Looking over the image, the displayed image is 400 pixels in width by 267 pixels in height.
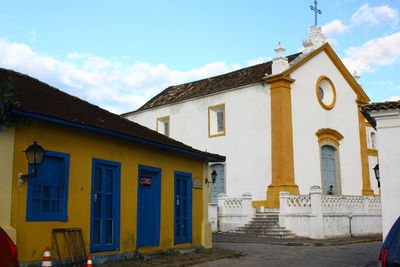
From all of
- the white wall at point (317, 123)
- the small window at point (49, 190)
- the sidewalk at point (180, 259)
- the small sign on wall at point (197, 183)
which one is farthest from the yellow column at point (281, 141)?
the small window at point (49, 190)

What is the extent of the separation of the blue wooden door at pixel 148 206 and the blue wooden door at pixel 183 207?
97 centimetres

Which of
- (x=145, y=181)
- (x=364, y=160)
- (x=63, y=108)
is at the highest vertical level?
(x=364, y=160)

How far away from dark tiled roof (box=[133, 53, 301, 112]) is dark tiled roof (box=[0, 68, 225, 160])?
12.0 metres

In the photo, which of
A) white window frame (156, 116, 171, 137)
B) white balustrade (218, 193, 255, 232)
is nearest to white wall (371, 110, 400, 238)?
white balustrade (218, 193, 255, 232)

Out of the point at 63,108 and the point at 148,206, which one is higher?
the point at 63,108

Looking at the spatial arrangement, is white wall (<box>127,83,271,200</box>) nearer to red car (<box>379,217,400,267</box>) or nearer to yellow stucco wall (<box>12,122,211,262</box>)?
yellow stucco wall (<box>12,122,211,262</box>)

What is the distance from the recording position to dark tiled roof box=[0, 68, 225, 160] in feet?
32.8

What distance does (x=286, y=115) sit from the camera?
75.7 feet

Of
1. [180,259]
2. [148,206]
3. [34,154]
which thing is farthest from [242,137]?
[34,154]

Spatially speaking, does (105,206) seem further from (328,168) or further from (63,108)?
(328,168)

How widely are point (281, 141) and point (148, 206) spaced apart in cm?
1101

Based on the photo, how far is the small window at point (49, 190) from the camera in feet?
31.8

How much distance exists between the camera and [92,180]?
440 inches

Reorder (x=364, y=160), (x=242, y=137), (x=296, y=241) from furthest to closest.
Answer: (x=364, y=160) → (x=242, y=137) → (x=296, y=241)
